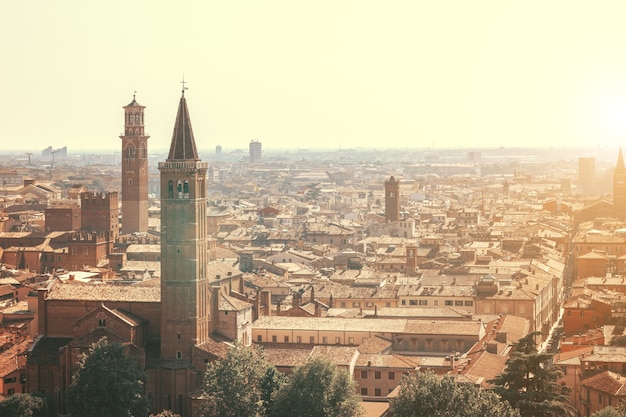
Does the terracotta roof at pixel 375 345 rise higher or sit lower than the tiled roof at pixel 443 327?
lower

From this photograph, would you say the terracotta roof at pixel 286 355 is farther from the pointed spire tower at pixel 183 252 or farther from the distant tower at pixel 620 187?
the distant tower at pixel 620 187

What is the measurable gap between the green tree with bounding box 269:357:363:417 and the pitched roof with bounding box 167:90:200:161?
36.0 feet

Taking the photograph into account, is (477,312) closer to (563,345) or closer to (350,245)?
(563,345)

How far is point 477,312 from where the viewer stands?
5766 centimetres

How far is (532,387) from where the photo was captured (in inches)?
1423

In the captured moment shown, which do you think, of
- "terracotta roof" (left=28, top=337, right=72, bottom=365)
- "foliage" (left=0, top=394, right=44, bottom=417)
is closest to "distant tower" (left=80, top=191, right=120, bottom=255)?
"terracotta roof" (left=28, top=337, right=72, bottom=365)

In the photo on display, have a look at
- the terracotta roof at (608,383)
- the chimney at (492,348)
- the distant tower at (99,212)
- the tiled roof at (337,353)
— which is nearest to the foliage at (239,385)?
the tiled roof at (337,353)

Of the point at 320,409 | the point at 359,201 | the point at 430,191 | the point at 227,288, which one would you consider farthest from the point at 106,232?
the point at 430,191

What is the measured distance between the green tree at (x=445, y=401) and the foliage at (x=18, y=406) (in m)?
12.6

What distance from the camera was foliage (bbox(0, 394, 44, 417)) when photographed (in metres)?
39.3

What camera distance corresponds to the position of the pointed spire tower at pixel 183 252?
44.0 meters

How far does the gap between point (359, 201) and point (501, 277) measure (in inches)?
4048

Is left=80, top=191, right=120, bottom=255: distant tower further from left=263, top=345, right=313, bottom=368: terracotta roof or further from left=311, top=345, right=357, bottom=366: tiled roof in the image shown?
left=311, top=345, right=357, bottom=366: tiled roof

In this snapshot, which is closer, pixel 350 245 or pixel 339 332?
pixel 339 332
